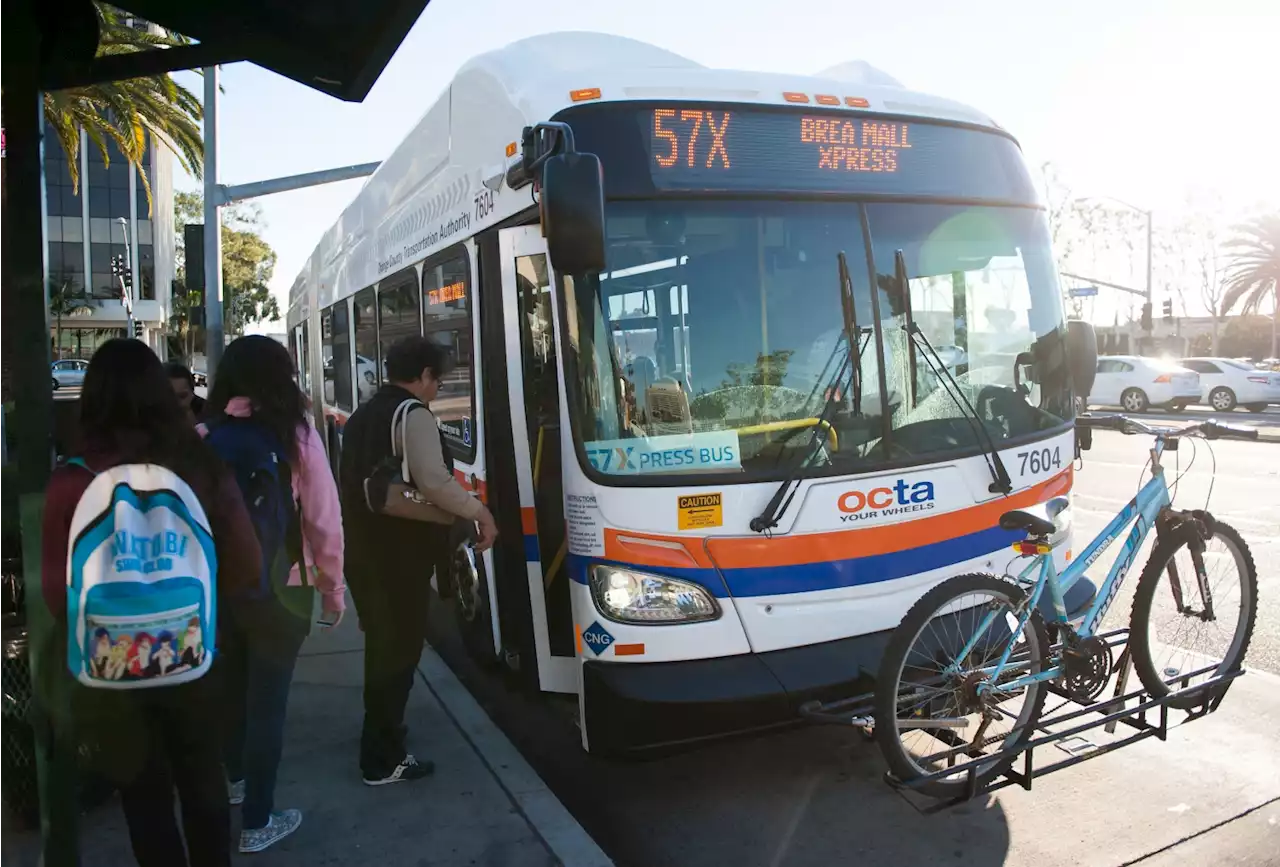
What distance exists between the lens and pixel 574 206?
3664 millimetres

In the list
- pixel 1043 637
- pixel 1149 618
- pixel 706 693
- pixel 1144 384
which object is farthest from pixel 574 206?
pixel 1144 384

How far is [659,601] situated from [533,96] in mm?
2141

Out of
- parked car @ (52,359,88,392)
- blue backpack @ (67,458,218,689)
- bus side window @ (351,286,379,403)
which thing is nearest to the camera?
blue backpack @ (67,458,218,689)

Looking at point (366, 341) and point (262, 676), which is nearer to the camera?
point (262, 676)

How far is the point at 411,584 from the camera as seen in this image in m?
4.34

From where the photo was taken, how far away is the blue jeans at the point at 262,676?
11.8 ft

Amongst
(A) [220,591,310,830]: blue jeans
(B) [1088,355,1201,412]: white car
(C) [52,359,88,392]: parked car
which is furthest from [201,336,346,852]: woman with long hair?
(C) [52,359,88,392]: parked car

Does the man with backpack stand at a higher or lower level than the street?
higher

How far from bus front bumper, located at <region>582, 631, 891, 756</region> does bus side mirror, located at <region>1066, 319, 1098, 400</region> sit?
1962mm

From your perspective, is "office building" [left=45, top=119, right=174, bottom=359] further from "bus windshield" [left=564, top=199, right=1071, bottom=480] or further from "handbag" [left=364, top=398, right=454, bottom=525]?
"bus windshield" [left=564, top=199, right=1071, bottom=480]

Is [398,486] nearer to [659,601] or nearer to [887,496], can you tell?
[659,601]

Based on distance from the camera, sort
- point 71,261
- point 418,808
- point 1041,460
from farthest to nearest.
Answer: point 71,261 < point 1041,460 < point 418,808

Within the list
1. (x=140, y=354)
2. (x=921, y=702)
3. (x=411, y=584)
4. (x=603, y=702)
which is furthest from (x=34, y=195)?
(x=921, y=702)

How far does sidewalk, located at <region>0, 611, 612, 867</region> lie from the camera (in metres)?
3.71
